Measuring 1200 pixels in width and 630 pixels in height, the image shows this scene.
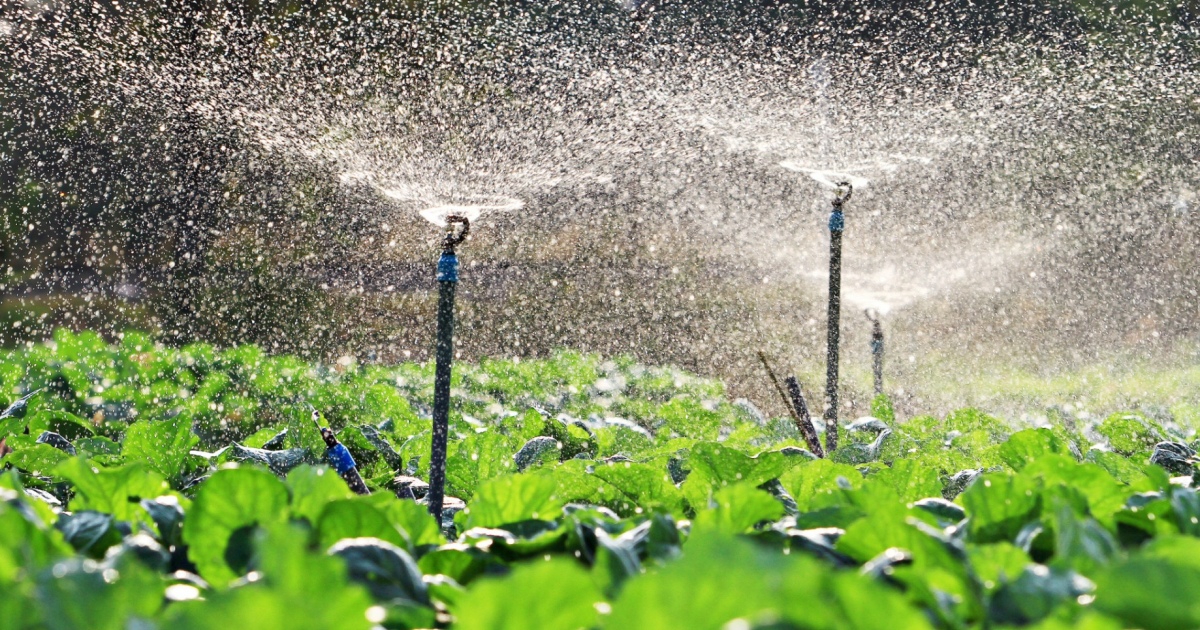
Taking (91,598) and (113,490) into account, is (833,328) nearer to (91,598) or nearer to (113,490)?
(113,490)

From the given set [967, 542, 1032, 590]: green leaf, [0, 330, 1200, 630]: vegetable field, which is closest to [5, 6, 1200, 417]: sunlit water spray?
[0, 330, 1200, 630]: vegetable field

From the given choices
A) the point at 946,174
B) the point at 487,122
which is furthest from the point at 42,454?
the point at 946,174

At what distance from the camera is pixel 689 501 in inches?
59.1

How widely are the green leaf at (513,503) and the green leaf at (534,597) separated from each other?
1.92 ft

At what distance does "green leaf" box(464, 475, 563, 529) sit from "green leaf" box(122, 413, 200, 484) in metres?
1.24

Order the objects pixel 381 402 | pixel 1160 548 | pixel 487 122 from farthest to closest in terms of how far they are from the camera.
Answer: pixel 487 122, pixel 381 402, pixel 1160 548

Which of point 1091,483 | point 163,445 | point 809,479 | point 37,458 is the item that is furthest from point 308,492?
point 37,458

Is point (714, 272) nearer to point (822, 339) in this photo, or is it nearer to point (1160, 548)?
point (822, 339)

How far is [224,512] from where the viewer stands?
0.92 m

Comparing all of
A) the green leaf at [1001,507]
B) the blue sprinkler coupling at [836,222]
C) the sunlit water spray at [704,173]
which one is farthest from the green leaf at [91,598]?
the sunlit water spray at [704,173]

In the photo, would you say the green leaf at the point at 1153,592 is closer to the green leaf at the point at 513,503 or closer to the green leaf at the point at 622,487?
the green leaf at the point at 513,503

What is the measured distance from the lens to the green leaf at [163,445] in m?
2.08

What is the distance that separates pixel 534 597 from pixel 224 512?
0.50 metres

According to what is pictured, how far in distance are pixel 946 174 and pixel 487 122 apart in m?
5.93
